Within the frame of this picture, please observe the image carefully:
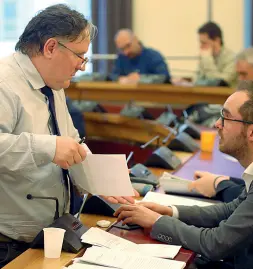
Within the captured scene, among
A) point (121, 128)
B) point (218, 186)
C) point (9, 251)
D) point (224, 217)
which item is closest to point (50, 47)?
point (9, 251)

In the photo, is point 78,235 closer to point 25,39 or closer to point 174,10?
point 25,39

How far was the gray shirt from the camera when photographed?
73.8 inches

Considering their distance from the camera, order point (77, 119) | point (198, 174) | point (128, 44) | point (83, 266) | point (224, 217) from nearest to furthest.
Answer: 1. point (83, 266)
2. point (224, 217)
3. point (198, 174)
4. point (77, 119)
5. point (128, 44)

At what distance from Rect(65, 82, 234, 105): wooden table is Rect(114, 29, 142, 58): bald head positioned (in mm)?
769

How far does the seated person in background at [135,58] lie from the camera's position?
641 cm

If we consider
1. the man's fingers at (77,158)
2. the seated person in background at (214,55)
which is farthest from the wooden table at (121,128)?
the man's fingers at (77,158)

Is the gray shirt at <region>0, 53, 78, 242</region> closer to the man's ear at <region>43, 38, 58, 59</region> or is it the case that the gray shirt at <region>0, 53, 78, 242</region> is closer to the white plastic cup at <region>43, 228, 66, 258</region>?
the man's ear at <region>43, 38, 58, 59</region>

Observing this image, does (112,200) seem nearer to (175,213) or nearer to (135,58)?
(175,213)

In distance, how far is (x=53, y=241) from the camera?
1.80m

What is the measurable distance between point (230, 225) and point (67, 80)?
2.67 feet

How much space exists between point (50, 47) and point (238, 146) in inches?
31.8

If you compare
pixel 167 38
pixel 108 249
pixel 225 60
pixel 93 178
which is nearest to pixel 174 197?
pixel 93 178

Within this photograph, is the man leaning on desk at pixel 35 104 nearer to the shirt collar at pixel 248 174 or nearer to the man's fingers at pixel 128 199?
the man's fingers at pixel 128 199

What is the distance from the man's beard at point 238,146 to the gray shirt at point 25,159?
2.15 feet
